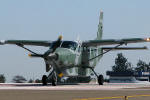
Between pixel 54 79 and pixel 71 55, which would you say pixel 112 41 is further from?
pixel 54 79

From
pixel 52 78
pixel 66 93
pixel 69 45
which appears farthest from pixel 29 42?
pixel 66 93

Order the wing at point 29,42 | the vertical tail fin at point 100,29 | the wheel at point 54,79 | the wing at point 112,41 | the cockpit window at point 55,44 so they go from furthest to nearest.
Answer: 1. the vertical tail fin at point 100,29
2. the wing at point 29,42
3. the wing at point 112,41
4. the wheel at point 54,79
5. the cockpit window at point 55,44

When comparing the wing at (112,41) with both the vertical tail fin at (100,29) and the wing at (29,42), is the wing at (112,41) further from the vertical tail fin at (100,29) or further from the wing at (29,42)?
the vertical tail fin at (100,29)

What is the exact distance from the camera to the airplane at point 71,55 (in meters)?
35.8

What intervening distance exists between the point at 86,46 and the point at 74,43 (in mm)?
3362

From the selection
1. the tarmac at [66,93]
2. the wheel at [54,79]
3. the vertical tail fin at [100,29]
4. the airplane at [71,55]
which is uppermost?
the vertical tail fin at [100,29]

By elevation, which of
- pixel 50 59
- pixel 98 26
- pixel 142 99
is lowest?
pixel 142 99

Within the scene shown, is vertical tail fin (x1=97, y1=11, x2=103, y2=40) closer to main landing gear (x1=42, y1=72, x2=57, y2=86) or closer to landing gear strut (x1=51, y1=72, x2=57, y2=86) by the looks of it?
main landing gear (x1=42, y1=72, x2=57, y2=86)

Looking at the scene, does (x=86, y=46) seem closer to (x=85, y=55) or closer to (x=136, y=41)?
(x=85, y=55)

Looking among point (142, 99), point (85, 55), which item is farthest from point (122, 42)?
point (142, 99)

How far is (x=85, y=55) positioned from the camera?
41.8 meters

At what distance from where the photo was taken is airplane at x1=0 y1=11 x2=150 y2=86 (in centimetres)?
3578

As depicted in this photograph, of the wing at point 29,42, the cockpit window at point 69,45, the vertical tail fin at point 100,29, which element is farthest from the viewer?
the vertical tail fin at point 100,29

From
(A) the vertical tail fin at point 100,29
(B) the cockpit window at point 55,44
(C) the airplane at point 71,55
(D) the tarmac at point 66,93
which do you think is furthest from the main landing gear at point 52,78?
(A) the vertical tail fin at point 100,29
